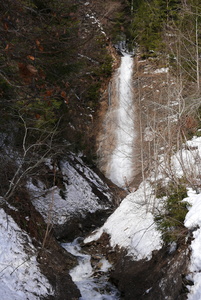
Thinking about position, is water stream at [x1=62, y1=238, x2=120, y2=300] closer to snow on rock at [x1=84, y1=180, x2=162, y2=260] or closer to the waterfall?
snow on rock at [x1=84, y1=180, x2=162, y2=260]

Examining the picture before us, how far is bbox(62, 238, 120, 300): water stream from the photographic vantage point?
649cm

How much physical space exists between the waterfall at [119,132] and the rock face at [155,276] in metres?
8.69

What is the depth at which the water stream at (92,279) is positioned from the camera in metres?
6.49

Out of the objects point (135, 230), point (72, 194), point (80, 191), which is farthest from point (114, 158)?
point (135, 230)

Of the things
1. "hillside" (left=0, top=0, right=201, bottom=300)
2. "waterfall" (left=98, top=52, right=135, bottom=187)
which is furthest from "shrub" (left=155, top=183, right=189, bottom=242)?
"waterfall" (left=98, top=52, right=135, bottom=187)

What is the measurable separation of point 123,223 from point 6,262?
12.7ft

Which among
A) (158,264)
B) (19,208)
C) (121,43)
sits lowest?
(158,264)

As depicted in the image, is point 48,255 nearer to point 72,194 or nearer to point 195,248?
point 195,248

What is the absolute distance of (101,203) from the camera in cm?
1324

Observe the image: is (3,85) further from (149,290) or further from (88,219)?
(88,219)

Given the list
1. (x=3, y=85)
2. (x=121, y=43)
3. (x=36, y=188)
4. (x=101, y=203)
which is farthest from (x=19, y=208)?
(x=121, y=43)

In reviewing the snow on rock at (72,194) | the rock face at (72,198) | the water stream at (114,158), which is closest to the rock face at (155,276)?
the water stream at (114,158)

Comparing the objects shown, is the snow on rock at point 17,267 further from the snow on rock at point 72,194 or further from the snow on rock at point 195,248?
the snow on rock at point 72,194

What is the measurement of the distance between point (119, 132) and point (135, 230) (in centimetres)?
1306
